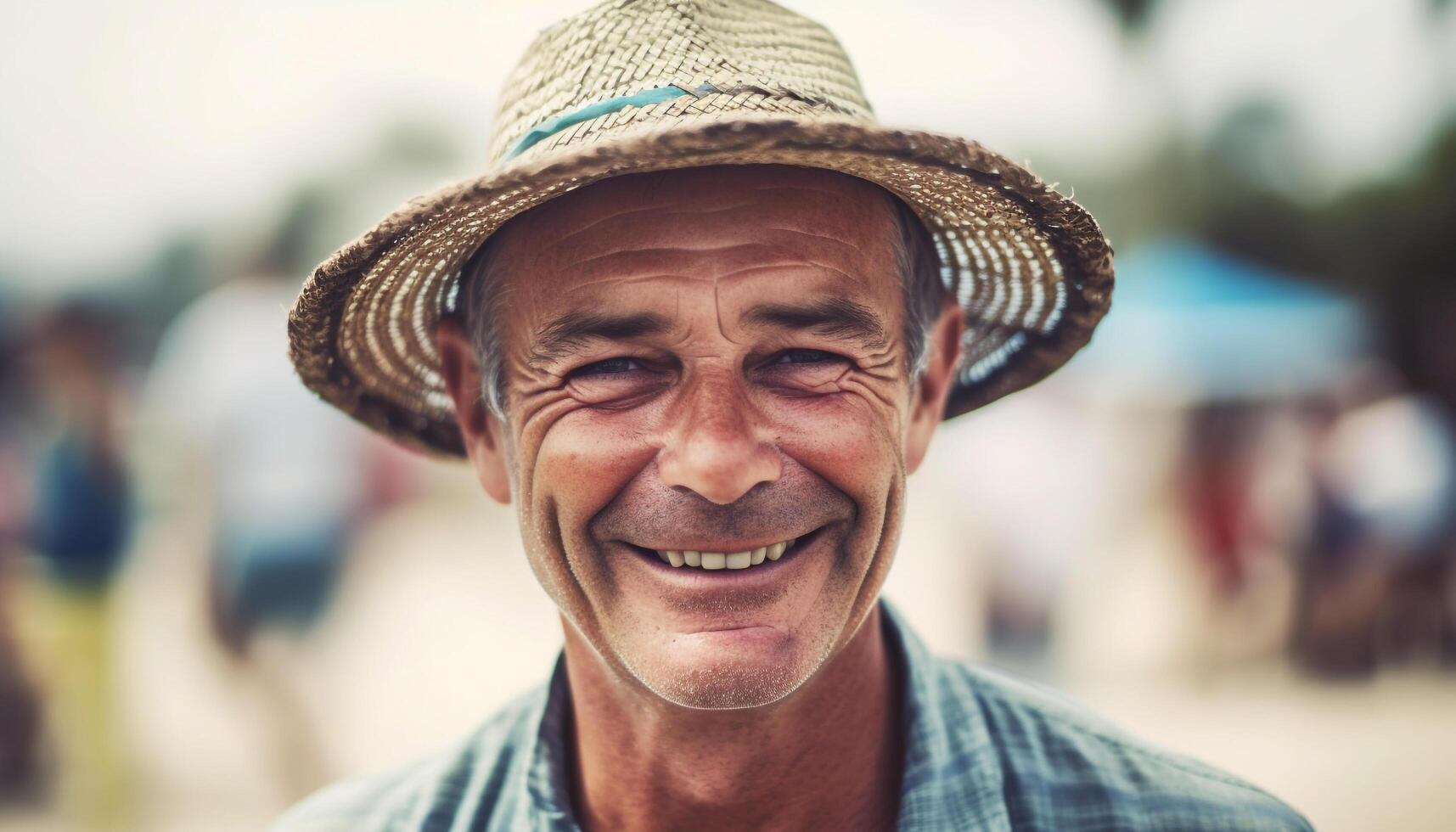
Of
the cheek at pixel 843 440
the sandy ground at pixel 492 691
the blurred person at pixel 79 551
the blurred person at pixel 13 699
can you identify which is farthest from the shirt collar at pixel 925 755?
the blurred person at pixel 13 699

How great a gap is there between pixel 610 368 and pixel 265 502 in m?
3.79

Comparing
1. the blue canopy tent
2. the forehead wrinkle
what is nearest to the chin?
the forehead wrinkle

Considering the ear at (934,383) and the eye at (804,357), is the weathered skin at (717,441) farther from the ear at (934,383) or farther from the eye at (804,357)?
the ear at (934,383)

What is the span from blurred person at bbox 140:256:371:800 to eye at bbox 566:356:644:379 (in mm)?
3424

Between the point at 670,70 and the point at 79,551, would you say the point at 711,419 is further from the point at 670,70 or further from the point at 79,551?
the point at 79,551

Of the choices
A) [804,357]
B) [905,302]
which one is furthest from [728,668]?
[905,302]

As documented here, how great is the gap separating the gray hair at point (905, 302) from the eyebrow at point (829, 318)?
0.13 metres

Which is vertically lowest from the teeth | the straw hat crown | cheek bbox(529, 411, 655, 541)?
the teeth

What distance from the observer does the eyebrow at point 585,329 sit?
1.78 m

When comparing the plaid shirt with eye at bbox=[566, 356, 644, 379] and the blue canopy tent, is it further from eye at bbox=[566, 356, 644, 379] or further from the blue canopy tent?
the blue canopy tent

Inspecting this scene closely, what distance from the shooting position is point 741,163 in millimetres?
1799

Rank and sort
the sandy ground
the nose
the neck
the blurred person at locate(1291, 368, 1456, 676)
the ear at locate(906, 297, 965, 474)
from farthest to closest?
the blurred person at locate(1291, 368, 1456, 676)
the sandy ground
the ear at locate(906, 297, 965, 474)
the neck
the nose

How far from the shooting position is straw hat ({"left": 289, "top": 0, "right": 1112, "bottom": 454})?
158cm

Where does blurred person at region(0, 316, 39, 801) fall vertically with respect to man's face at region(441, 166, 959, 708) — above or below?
below
